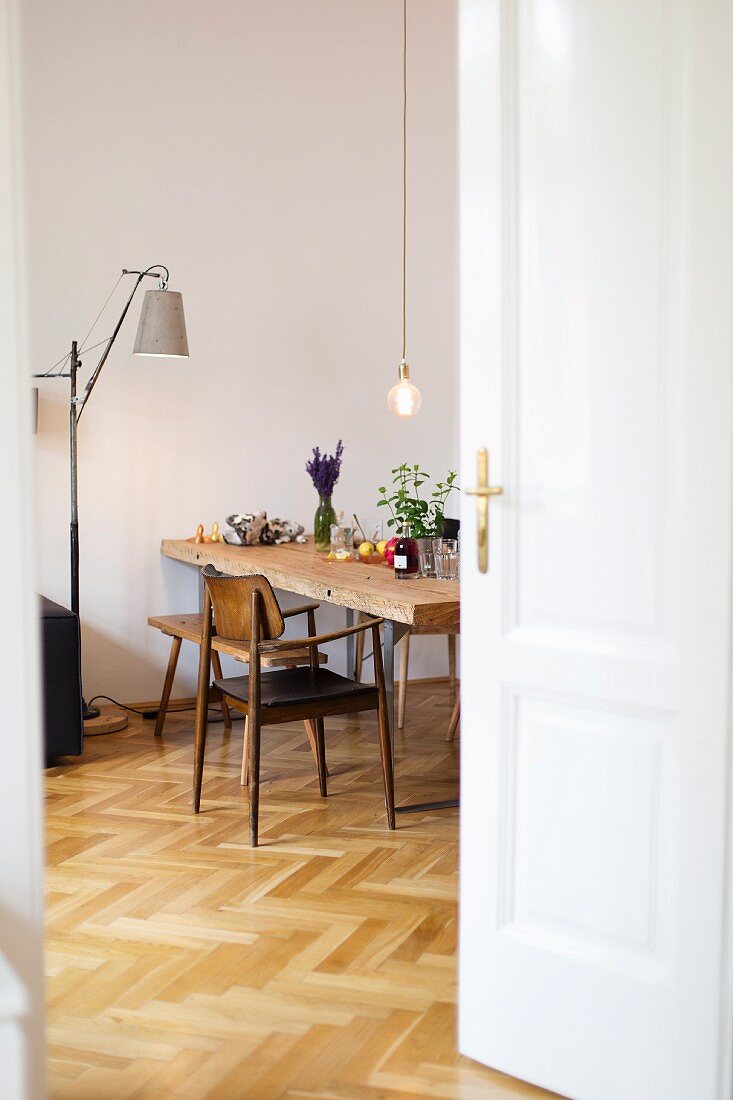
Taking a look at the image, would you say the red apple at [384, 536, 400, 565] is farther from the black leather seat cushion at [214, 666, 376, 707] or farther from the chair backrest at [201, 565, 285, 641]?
the chair backrest at [201, 565, 285, 641]

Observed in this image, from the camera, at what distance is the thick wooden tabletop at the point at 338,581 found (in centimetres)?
353

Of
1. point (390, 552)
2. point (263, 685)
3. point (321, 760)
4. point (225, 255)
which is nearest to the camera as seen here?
point (263, 685)

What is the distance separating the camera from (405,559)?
158 inches

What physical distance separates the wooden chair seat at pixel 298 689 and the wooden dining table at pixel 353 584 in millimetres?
134

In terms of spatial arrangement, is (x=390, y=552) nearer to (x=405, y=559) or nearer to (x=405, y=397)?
(x=405, y=559)

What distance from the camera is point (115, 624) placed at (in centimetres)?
533

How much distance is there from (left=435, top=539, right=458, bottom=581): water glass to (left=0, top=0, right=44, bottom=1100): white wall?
2351mm

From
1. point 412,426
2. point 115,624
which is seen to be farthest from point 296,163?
point 115,624

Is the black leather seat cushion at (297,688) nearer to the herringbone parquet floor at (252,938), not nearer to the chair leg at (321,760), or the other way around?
the chair leg at (321,760)

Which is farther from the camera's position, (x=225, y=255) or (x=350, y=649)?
(x=350, y=649)

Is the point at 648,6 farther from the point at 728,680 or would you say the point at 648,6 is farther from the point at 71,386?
the point at 71,386

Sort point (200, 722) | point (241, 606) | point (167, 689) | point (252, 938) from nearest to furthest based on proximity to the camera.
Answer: point (252, 938), point (241, 606), point (200, 722), point (167, 689)

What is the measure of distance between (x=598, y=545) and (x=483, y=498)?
0.25m

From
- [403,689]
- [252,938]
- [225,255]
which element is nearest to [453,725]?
[403,689]
